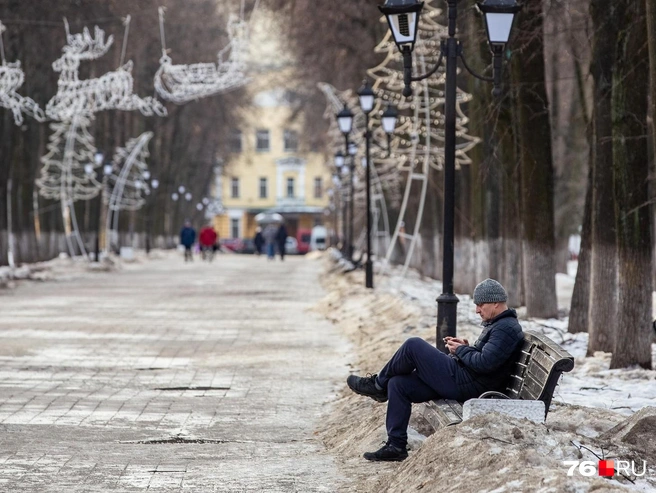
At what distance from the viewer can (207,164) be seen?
81188 mm

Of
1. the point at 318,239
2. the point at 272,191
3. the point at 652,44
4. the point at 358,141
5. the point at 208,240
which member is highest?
the point at 652,44

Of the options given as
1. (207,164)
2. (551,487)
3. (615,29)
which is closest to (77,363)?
(615,29)

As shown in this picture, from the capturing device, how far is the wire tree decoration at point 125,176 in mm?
53656

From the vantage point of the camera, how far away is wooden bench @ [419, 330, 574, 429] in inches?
330

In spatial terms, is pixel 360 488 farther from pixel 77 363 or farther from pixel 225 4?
pixel 225 4

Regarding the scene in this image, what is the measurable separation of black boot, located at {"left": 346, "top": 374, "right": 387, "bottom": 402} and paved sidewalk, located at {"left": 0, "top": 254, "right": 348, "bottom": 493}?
1.72 feet

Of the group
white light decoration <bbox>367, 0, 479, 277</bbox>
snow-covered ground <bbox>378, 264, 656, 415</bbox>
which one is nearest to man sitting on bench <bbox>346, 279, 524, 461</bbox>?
snow-covered ground <bbox>378, 264, 656, 415</bbox>

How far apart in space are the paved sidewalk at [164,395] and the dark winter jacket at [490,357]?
3.48 feet

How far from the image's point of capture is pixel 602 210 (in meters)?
16.1

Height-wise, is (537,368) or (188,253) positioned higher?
(537,368)

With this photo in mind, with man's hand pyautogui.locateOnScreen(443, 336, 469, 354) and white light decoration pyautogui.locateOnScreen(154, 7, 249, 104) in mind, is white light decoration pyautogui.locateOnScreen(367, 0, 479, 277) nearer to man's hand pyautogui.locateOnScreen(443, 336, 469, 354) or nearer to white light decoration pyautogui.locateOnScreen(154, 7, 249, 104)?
white light decoration pyautogui.locateOnScreen(154, 7, 249, 104)

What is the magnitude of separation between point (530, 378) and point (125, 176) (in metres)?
45.6

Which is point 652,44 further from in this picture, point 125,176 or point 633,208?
point 125,176

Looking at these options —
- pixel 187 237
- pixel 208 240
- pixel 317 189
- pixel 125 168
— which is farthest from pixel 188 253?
pixel 317 189
